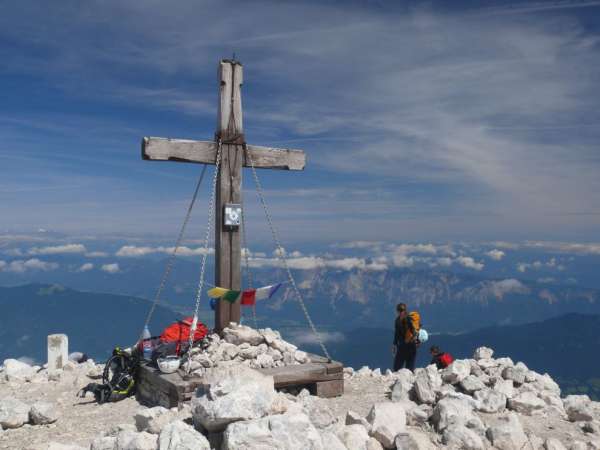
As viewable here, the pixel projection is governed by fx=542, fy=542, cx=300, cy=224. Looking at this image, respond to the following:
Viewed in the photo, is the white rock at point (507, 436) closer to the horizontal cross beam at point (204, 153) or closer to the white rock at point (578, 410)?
the white rock at point (578, 410)

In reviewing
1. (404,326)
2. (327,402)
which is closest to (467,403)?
(327,402)

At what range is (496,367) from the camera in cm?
1104

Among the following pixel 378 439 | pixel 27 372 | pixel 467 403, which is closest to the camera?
pixel 378 439

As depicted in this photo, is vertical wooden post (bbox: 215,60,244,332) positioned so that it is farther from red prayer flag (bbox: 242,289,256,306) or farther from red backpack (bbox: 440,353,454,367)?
red backpack (bbox: 440,353,454,367)

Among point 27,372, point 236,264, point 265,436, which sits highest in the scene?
point 236,264

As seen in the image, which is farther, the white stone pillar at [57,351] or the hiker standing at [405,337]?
the white stone pillar at [57,351]

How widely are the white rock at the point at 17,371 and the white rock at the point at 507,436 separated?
35.7 ft

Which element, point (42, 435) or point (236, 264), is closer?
point (42, 435)

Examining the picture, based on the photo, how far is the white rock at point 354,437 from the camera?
6.39 m

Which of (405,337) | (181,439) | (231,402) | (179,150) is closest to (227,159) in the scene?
(179,150)

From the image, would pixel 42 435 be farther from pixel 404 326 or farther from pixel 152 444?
pixel 404 326

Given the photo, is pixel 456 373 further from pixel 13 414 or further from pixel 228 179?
pixel 13 414

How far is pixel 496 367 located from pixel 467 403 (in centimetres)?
308

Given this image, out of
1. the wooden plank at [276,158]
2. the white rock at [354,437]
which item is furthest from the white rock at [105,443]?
the wooden plank at [276,158]
